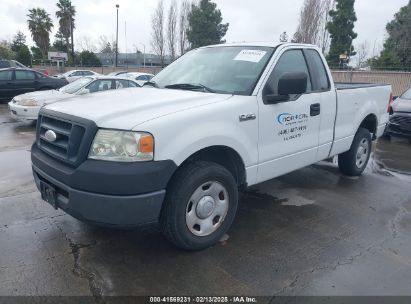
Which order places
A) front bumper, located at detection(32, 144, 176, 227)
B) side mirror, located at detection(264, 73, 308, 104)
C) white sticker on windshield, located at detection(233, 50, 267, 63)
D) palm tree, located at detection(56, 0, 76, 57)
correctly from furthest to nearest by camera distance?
1. palm tree, located at detection(56, 0, 76, 57)
2. white sticker on windshield, located at detection(233, 50, 267, 63)
3. side mirror, located at detection(264, 73, 308, 104)
4. front bumper, located at detection(32, 144, 176, 227)

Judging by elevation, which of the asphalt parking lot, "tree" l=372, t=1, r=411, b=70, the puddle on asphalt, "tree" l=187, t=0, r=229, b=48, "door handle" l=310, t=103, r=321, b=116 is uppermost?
"tree" l=187, t=0, r=229, b=48

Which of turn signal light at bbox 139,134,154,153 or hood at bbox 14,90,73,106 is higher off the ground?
hood at bbox 14,90,73,106

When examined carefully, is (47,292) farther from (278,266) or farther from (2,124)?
(2,124)

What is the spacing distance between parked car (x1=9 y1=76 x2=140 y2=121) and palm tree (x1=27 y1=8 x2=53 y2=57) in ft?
153

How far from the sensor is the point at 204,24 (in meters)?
39.3

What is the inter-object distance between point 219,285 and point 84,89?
827 centimetres

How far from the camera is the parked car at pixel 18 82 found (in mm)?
13664

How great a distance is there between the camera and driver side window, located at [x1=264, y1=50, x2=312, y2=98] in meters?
3.70

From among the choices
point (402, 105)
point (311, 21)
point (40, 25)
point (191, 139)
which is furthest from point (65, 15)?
point (191, 139)

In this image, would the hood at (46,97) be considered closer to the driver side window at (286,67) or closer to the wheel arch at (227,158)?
the driver side window at (286,67)

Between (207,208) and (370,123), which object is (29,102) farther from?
(370,123)

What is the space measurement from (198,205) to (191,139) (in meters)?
0.62

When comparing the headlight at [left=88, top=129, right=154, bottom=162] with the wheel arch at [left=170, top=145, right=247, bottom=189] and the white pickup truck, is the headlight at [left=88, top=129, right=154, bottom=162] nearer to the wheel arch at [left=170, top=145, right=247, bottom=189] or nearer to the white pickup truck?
the white pickup truck

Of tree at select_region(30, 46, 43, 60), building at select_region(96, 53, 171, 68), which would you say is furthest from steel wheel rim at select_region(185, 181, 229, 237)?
building at select_region(96, 53, 171, 68)
